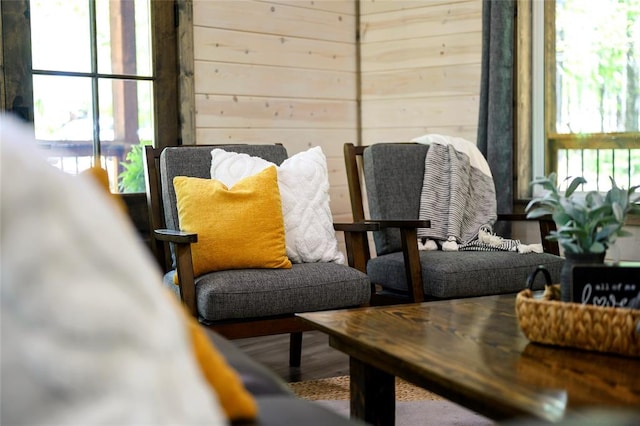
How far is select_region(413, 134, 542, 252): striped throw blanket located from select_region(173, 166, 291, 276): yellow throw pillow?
817mm

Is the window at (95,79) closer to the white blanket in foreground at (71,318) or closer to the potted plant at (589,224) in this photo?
the potted plant at (589,224)

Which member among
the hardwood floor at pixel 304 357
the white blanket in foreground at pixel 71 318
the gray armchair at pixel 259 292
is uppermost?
the white blanket in foreground at pixel 71 318

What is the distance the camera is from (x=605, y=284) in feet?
5.83

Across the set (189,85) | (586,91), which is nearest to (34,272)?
(189,85)

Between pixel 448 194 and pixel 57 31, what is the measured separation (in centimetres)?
179

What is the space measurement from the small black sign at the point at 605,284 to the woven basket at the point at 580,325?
5 cm

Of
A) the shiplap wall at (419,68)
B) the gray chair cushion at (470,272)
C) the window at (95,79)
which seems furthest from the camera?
the shiplap wall at (419,68)

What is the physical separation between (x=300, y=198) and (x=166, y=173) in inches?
20.3

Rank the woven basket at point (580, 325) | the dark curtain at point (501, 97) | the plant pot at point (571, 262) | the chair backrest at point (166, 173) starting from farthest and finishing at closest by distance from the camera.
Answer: the dark curtain at point (501, 97), the chair backrest at point (166, 173), the plant pot at point (571, 262), the woven basket at point (580, 325)

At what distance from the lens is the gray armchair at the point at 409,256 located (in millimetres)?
3078

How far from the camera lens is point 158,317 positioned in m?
0.79

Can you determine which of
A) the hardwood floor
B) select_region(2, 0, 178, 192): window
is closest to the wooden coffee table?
the hardwood floor

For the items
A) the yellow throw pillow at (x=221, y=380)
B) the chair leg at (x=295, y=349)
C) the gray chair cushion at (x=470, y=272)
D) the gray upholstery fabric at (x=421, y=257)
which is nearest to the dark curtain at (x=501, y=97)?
the gray upholstery fabric at (x=421, y=257)

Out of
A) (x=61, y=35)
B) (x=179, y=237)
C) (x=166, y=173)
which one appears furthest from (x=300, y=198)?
(x=61, y=35)
